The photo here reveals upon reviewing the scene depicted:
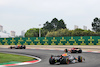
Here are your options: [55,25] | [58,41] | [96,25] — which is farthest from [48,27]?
[58,41]

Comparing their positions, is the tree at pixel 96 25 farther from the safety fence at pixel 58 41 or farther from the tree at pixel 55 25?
the safety fence at pixel 58 41

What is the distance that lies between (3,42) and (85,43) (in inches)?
791

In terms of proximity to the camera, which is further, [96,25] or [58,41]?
[96,25]

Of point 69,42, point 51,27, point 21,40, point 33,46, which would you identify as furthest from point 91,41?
point 51,27

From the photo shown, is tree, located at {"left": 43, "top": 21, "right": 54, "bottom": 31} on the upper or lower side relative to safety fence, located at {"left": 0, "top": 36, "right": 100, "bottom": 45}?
upper

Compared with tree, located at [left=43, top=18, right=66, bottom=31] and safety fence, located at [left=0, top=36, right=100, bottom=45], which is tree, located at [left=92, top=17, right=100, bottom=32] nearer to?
tree, located at [left=43, top=18, right=66, bottom=31]

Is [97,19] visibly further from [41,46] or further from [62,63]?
[62,63]

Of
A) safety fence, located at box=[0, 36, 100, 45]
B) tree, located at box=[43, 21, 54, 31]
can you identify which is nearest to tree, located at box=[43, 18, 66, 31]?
tree, located at box=[43, 21, 54, 31]

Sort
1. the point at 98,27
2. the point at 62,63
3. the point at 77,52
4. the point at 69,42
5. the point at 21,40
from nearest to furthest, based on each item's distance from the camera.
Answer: the point at 62,63, the point at 77,52, the point at 69,42, the point at 21,40, the point at 98,27

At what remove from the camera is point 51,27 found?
5925 inches

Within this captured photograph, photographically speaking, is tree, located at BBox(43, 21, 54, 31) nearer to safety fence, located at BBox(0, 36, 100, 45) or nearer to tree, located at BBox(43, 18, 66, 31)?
tree, located at BBox(43, 18, 66, 31)

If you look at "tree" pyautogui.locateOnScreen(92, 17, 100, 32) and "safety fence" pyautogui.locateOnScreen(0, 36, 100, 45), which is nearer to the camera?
"safety fence" pyautogui.locateOnScreen(0, 36, 100, 45)

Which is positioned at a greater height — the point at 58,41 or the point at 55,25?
the point at 55,25

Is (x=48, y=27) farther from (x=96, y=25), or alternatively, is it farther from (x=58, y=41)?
(x=58, y=41)
